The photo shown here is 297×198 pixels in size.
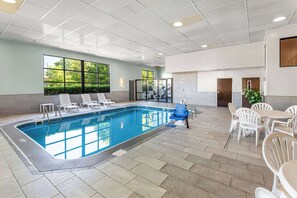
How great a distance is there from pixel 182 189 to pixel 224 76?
8.24 metres

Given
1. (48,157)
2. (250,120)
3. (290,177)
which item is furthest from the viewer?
(250,120)

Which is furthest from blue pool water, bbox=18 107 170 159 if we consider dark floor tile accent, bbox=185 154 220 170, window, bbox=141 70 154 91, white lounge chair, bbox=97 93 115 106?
window, bbox=141 70 154 91

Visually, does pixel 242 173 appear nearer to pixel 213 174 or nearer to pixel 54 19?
pixel 213 174

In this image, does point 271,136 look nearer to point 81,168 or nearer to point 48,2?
point 81,168

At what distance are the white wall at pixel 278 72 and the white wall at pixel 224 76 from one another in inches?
119

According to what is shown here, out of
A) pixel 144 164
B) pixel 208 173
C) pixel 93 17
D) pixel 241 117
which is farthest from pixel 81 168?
pixel 93 17

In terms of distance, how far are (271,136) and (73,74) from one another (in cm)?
929

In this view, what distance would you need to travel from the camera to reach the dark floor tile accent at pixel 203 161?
2.35m

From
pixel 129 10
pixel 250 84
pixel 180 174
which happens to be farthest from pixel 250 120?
pixel 250 84

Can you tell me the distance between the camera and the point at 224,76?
28.2 feet

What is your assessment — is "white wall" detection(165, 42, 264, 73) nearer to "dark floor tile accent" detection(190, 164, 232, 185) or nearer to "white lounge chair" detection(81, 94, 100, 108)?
"white lounge chair" detection(81, 94, 100, 108)

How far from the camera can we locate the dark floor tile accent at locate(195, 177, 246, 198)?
172cm

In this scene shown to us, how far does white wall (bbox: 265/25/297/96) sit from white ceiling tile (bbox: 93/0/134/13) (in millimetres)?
4694

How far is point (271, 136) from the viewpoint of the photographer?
147cm
